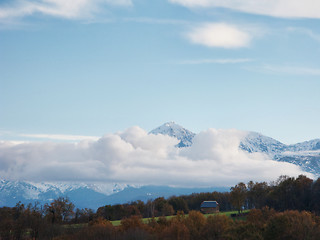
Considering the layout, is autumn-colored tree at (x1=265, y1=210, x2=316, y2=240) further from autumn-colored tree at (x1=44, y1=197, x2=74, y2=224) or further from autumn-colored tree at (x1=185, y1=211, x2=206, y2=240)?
autumn-colored tree at (x1=44, y1=197, x2=74, y2=224)

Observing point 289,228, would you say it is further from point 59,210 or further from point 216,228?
point 59,210

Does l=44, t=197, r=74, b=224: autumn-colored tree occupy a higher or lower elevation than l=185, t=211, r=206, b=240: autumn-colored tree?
higher

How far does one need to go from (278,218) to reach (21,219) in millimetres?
87648

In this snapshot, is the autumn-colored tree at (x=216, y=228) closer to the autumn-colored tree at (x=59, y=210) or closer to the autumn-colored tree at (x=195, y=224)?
the autumn-colored tree at (x=195, y=224)

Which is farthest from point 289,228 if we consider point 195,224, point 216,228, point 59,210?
point 59,210

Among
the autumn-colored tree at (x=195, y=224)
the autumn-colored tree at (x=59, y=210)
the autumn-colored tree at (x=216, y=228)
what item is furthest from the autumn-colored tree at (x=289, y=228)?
the autumn-colored tree at (x=59, y=210)

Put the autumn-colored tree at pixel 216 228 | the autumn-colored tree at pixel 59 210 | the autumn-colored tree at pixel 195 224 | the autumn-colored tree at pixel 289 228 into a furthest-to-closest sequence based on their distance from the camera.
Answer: the autumn-colored tree at pixel 59 210 < the autumn-colored tree at pixel 195 224 < the autumn-colored tree at pixel 216 228 < the autumn-colored tree at pixel 289 228

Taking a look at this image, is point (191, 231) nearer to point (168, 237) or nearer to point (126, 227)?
point (168, 237)

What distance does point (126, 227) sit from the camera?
457ft

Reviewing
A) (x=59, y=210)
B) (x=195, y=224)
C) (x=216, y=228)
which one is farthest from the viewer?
(x=59, y=210)

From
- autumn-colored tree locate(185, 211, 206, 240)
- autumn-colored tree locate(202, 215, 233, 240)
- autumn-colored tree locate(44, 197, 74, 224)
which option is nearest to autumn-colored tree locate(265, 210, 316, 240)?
autumn-colored tree locate(202, 215, 233, 240)

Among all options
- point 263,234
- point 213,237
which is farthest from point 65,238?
point 263,234

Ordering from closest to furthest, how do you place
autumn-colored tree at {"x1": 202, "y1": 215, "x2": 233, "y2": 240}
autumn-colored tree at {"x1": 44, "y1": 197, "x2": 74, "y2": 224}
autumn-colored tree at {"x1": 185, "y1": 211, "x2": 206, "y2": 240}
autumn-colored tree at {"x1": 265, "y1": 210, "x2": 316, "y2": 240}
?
autumn-colored tree at {"x1": 265, "y1": 210, "x2": 316, "y2": 240} < autumn-colored tree at {"x1": 202, "y1": 215, "x2": 233, "y2": 240} < autumn-colored tree at {"x1": 185, "y1": 211, "x2": 206, "y2": 240} < autumn-colored tree at {"x1": 44, "y1": 197, "x2": 74, "y2": 224}

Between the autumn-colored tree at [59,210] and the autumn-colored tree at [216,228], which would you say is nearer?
the autumn-colored tree at [216,228]
